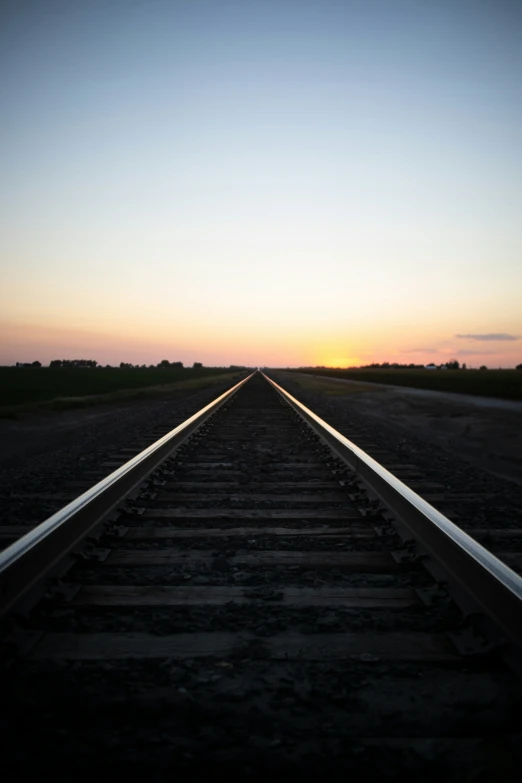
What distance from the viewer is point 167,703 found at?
156 centimetres

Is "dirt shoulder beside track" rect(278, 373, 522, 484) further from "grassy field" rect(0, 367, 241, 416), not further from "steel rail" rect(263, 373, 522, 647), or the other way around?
"grassy field" rect(0, 367, 241, 416)

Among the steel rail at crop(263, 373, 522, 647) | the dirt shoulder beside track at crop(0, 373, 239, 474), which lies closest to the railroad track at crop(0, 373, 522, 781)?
the steel rail at crop(263, 373, 522, 647)

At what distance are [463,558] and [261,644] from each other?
1.00 metres

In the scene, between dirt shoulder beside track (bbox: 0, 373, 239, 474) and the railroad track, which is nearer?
the railroad track

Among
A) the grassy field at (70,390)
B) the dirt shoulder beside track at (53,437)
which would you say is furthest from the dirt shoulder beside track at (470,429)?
the grassy field at (70,390)

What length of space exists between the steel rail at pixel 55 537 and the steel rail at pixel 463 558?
1.85 metres

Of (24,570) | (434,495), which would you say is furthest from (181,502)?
(434,495)

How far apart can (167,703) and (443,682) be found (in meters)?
0.90

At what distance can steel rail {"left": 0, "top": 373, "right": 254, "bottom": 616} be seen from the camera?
2070 millimetres

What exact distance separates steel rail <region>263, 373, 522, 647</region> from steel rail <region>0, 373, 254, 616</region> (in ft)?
6.08

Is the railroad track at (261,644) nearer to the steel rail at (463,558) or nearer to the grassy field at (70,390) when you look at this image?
the steel rail at (463,558)

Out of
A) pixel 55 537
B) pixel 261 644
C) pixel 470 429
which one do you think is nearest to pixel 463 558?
pixel 261 644

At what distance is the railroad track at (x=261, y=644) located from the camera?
1.39 meters

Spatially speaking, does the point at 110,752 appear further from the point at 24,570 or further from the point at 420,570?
the point at 420,570
